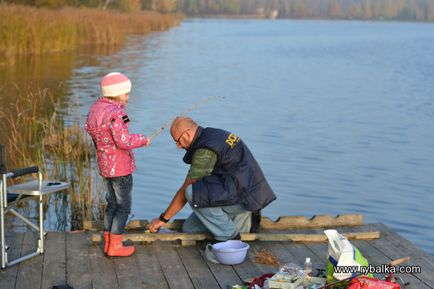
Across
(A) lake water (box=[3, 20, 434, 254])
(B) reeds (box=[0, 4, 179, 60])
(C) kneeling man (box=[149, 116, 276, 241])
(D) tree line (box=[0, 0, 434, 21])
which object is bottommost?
(D) tree line (box=[0, 0, 434, 21])

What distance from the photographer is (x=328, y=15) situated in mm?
115812

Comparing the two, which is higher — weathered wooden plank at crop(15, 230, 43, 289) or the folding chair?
the folding chair

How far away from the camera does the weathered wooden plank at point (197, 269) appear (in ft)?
18.1

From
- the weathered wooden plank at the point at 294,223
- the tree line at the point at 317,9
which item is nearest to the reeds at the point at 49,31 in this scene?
the weathered wooden plank at the point at 294,223

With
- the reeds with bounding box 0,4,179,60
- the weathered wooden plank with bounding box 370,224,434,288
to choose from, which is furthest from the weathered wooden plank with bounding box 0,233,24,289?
the reeds with bounding box 0,4,179,60

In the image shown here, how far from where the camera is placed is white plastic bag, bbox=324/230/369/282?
202 inches

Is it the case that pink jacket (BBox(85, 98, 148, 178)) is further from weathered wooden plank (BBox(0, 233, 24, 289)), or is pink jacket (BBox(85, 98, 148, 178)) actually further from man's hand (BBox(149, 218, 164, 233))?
weathered wooden plank (BBox(0, 233, 24, 289))

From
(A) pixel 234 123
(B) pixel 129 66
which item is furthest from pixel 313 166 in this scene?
(B) pixel 129 66

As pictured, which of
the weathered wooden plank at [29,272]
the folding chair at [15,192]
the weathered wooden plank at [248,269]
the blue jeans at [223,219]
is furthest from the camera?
the blue jeans at [223,219]

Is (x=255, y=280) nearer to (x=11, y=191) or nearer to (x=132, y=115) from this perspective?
(x=11, y=191)

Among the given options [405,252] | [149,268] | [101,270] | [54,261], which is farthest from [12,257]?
[405,252]

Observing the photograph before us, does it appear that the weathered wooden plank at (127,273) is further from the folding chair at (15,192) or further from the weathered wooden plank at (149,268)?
the folding chair at (15,192)

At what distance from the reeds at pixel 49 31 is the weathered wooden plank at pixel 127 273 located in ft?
55.1

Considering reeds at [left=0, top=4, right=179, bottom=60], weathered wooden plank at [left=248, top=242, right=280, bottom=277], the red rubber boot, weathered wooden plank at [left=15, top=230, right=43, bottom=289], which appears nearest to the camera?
weathered wooden plank at [left=15, top=230, right=43, bottom=289]
